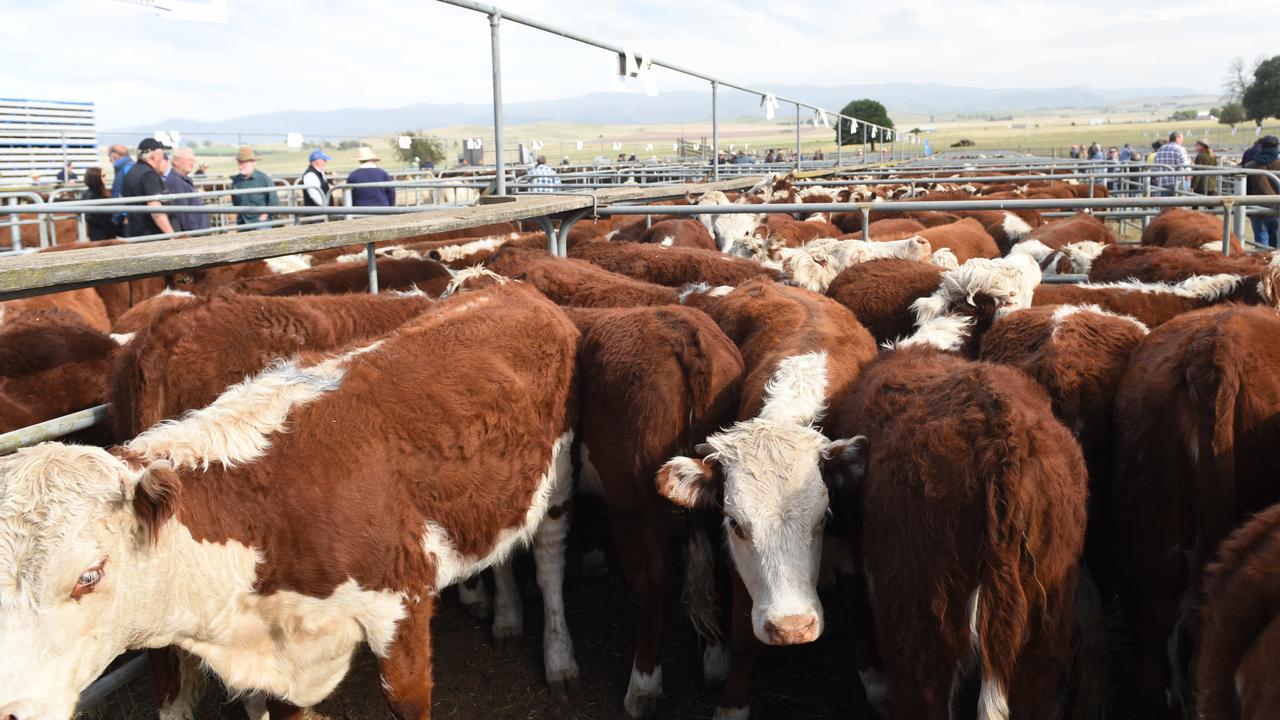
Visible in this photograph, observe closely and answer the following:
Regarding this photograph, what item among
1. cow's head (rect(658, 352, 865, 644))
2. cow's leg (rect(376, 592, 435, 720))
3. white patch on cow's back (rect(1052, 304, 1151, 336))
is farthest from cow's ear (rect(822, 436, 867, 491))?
cow's leg (rect(376, 592, 435, 720))

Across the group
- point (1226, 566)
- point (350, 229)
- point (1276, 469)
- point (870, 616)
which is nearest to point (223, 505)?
point (350, 229)

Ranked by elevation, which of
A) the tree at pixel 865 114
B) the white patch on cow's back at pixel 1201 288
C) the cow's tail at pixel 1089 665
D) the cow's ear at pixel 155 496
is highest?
the tree at pixel 865 114

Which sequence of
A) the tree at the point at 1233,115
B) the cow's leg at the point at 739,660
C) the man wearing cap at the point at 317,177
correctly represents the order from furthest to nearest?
the tree at the point at 1233,115 < the man wearing cap at the point at 317,177 < the cow's leg at the point at 739,660

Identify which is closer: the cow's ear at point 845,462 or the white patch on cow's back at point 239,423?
the white patch on cow's back at point 239,423

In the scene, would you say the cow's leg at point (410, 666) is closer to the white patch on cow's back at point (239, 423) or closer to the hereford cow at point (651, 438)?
the white patch on cow's back at point (239, 423)

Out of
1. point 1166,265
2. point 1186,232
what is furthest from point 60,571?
point 1186,232

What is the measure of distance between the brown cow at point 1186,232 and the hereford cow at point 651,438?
17.3 ft

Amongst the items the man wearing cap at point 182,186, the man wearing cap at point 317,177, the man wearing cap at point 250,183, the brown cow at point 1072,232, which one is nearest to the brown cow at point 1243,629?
the brown cow at point 1072,232

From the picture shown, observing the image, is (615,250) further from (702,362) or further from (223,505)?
(223,505)

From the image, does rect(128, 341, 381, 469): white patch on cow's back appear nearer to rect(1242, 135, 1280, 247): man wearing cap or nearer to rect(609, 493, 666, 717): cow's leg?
rect(609, 493, 666, 717): cow's leg

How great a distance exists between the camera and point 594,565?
5188mm

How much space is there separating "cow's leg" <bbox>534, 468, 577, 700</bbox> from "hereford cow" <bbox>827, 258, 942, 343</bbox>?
235 centimetres

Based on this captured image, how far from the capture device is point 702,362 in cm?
390

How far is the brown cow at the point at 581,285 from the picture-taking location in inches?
216
